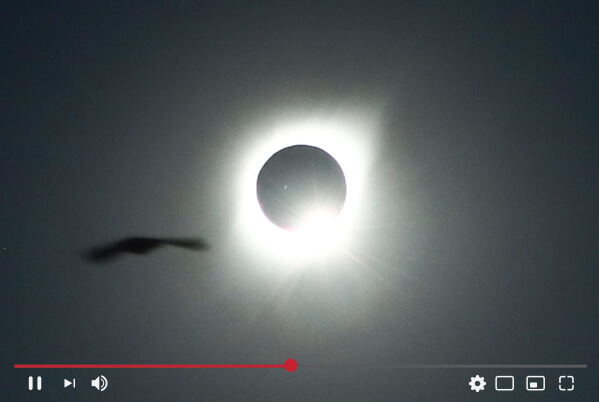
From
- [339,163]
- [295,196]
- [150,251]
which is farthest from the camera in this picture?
[150,251]

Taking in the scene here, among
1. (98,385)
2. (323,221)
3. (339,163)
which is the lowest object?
(98,385)

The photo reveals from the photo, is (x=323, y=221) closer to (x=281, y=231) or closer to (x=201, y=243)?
(x=281, y=231)

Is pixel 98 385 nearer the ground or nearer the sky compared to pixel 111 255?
nearer the ground

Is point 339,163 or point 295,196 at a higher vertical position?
point 339,163

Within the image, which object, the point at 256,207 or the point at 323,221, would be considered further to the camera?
the point at 256,207

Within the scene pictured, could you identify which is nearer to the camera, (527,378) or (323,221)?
(323,221)

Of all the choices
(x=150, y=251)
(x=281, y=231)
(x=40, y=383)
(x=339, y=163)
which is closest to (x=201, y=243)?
(x=150, y=251)

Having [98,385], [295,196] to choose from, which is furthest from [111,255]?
[295,196]

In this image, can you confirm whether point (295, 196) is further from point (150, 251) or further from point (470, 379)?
point (470, 379)

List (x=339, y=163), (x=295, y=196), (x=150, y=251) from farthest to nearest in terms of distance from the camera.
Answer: (x=150, y=251) → (x=339, y=163) → (x=295, y=196)
